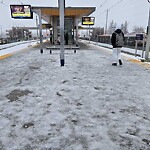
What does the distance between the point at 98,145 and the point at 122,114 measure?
103 centimetres

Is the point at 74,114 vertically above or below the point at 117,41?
below

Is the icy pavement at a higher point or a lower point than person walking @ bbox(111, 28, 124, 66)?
lower

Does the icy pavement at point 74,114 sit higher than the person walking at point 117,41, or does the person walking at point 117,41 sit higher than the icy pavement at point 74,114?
the person walking at point 117,41

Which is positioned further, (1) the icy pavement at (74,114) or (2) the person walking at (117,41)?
(2) the person walking at (117,41)

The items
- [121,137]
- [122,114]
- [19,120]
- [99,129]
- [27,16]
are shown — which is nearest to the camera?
[121,137]

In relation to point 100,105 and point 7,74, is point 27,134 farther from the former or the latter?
point 7,74

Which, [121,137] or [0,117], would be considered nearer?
[121,137]

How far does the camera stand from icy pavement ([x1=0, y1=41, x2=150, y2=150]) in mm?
2305

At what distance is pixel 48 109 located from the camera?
328 cm

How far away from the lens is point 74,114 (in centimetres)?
309

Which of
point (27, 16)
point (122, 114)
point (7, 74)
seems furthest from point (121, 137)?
point (27, 16)

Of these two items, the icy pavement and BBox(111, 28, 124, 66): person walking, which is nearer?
the icy pavement

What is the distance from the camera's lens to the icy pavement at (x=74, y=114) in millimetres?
2305

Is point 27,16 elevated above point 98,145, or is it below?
above
